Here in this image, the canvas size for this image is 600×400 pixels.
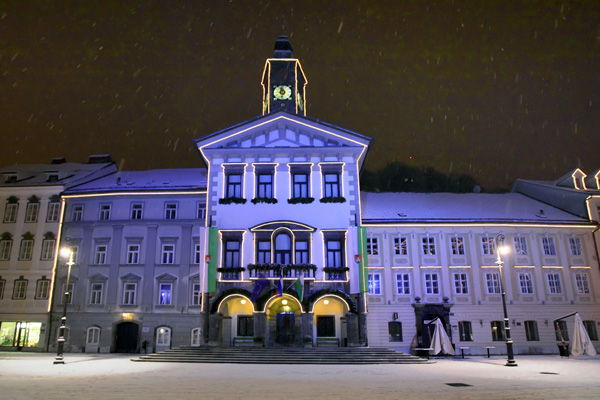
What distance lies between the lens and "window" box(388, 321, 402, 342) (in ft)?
127

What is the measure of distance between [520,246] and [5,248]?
47628mm

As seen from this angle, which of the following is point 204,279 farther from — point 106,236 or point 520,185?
point 520,185

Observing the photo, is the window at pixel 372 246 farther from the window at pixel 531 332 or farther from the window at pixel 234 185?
the window at pixel 531 332

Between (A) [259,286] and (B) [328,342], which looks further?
(B) [328,342]

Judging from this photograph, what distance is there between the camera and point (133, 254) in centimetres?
4209

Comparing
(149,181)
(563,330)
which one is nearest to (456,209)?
(563,330)

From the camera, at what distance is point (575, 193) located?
44625 mm

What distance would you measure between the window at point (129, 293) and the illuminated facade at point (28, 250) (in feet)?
22.8

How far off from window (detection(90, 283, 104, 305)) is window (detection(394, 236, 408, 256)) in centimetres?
2647

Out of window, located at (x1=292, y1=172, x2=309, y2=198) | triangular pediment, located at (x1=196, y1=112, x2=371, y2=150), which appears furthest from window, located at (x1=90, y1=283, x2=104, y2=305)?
window, located at (x1=292, y1=172, x2=309, y2=198)

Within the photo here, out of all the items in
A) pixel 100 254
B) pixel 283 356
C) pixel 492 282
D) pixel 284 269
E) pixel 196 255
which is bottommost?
pixel 283 356

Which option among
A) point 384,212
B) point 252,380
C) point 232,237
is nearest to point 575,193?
point 384,212

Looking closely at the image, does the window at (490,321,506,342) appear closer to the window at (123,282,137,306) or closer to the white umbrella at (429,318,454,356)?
the white umbrella at (429,318,454,356)

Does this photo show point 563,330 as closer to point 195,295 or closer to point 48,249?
point 195,295
